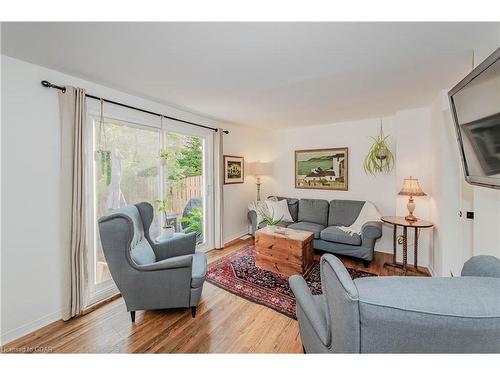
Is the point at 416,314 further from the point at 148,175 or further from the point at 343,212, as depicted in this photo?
the point at 343,212

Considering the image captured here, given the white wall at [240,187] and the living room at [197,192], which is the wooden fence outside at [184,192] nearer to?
the living room at [197,192]

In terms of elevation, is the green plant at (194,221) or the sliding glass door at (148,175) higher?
the sliding glass door at (148,175)

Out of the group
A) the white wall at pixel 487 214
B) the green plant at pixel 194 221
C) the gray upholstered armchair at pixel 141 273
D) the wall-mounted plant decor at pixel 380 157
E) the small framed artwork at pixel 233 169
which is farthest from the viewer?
the small framed artwork at pixel 233 169

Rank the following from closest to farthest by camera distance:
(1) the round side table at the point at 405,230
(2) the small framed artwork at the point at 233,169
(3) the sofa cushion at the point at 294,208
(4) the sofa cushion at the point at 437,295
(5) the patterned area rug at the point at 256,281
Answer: (4) the sofa cushion at the point at 437,295, (5) the patterned area rug at the point at 256,281, (1) the round side table at the point at 405,230, (2) the small framed artwork at the point at 233,169, (3) the sofa cushion at the point at 294,208

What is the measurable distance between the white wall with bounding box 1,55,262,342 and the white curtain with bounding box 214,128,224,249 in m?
1.97

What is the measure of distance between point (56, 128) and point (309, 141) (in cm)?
386

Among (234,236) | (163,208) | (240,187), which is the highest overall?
(240,187)

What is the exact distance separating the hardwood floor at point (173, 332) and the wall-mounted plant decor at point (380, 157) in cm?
294

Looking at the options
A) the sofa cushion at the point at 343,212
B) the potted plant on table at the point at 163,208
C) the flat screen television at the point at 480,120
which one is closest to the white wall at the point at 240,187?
the potted plant on table at the point at 163,208

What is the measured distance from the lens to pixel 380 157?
3.70 meters

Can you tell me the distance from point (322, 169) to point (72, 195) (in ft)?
12.5

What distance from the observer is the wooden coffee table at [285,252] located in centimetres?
279

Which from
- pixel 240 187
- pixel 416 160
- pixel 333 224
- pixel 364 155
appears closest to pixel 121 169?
pixel 240 187
